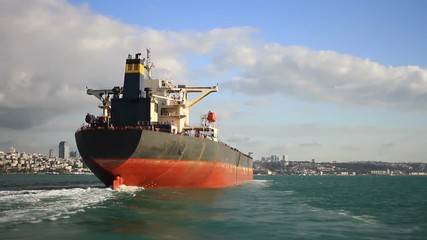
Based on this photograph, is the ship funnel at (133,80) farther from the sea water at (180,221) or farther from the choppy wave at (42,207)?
the sea water at (180,221)

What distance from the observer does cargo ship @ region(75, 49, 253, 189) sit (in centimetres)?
2836

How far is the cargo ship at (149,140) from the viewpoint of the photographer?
1117 inches

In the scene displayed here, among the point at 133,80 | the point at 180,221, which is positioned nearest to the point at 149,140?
the point at 133,80

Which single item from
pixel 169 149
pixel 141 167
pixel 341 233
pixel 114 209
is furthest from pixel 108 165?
pixel 341 233

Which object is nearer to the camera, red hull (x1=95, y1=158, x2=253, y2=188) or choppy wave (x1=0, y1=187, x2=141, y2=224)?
Result: choppy wave (x1=0, y1=187, x2=141, y2=224)

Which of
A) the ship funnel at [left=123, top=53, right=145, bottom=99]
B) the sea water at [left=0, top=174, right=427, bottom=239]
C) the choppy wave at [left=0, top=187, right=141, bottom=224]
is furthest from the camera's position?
the ship funnel at [left=123, top=53, right=145, bottom=99]

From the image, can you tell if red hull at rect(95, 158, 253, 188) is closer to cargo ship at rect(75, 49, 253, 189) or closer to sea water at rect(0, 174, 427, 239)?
cargo ship at rect(75, 49, 253, 189)

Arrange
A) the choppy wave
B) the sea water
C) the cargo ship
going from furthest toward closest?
the cargo ship < the choppy wave < the sea water

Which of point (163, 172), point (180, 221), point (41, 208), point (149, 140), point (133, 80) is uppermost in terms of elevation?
point (133, 80)

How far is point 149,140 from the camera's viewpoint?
28.5 metres

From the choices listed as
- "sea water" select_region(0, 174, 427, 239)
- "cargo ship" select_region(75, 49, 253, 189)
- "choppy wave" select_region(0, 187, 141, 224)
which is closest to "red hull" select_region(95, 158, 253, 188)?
"cargo ship" select_region(75, 49, 253, 189)

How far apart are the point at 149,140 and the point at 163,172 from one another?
3.14 m

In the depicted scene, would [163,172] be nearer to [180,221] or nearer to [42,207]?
[42,207]

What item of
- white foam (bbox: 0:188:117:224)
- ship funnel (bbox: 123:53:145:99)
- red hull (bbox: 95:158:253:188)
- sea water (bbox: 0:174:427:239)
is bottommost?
sea water (bbox: 0:174:427:239)
